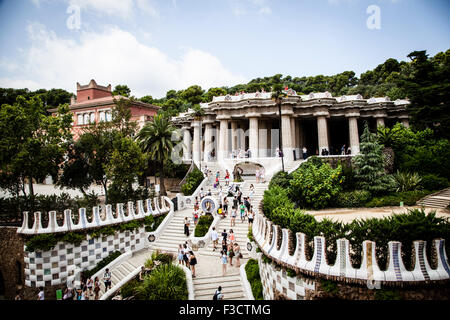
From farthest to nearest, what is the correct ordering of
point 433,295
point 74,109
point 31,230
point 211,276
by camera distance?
point 74,109 < point 31,230 < point 211,276 < point 433,295

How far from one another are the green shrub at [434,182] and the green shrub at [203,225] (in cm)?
1773

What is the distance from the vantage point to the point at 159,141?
28.4m

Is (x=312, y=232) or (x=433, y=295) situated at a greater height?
(x=312, y=232)

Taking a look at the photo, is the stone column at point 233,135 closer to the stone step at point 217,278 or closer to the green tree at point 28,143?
the green tree at point 28,143

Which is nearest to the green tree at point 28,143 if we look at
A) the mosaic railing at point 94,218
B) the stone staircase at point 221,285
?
the mosaic railing at point 94,218

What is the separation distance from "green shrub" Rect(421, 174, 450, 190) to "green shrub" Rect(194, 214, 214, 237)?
17.7 meters

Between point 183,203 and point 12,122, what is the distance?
15.3m

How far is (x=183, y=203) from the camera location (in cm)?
2450

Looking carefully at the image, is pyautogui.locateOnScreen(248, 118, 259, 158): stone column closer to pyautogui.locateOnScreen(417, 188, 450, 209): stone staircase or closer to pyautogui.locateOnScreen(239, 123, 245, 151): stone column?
pyautogui.locateOnScreen(239, 123, 245, 151): stone column

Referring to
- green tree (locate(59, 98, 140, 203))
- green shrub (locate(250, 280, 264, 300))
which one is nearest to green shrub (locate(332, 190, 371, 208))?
green shrub (locate(250, 280, 264, 300))

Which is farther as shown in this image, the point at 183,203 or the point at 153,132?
the point at 153,132

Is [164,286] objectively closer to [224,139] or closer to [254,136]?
[254,136]

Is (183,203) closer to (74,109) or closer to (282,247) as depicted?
(282,247)
